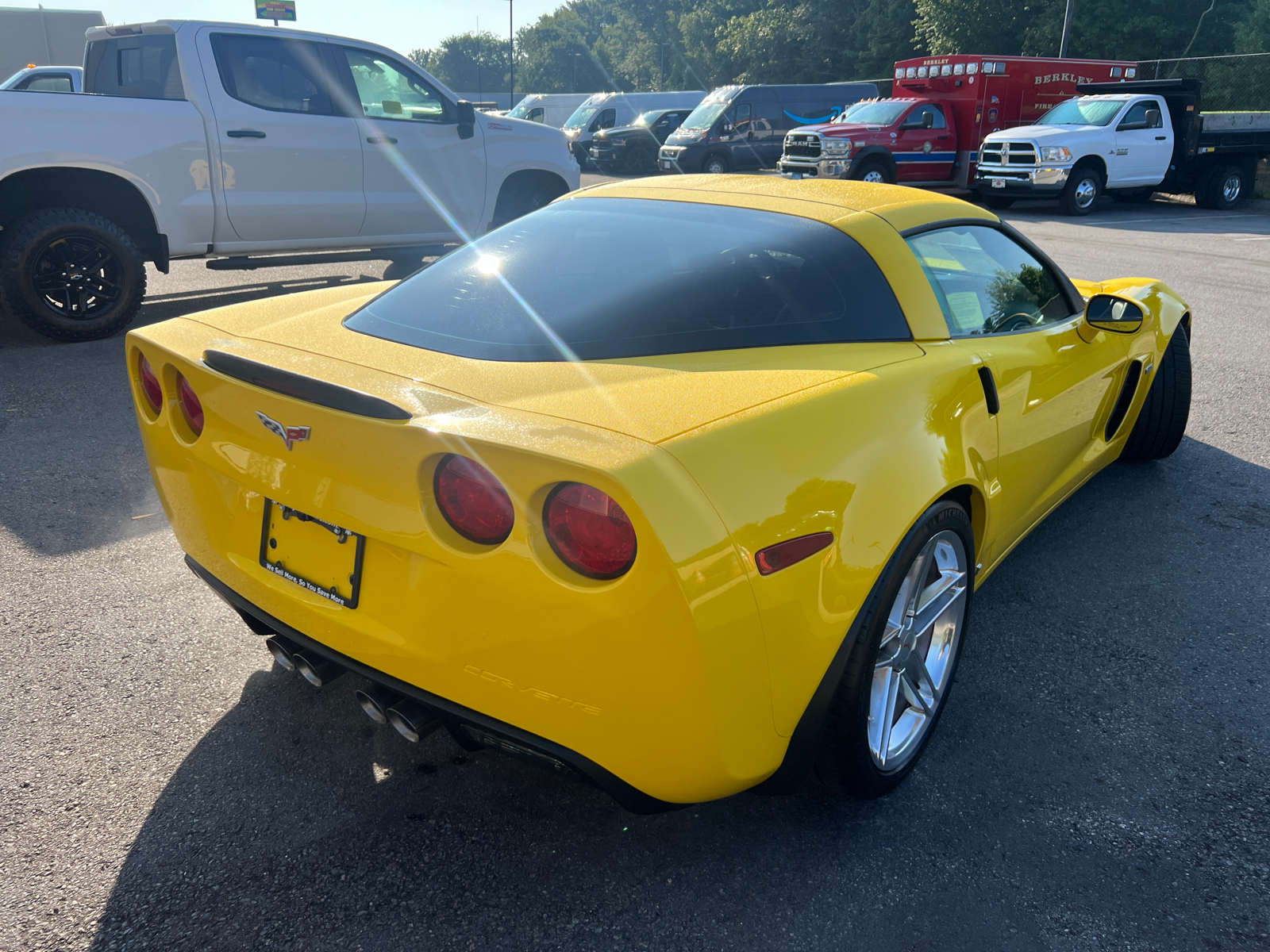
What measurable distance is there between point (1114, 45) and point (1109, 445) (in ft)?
123

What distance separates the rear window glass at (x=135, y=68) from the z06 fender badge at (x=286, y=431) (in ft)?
20.4

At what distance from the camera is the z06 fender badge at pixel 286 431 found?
79.7 inches

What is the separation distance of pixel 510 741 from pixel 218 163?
266 inches

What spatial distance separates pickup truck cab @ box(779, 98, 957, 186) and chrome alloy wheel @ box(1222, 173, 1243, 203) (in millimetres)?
5170

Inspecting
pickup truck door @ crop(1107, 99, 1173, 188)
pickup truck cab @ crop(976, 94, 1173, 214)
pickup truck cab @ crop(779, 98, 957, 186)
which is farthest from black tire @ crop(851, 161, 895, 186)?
pickup truck door @ crop(1107, 99, 1173, 188)

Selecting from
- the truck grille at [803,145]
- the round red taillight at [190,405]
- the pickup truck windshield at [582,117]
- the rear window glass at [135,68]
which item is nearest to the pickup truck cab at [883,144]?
the truck grille at [803,145]

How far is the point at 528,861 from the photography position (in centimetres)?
222

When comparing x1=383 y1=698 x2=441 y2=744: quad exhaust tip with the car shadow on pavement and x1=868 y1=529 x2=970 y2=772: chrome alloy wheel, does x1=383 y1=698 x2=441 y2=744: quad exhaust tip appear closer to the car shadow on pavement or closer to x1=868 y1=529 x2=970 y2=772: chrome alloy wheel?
the car shadow on pavement

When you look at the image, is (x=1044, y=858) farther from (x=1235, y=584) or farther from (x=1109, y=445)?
(x=1109, y=445)

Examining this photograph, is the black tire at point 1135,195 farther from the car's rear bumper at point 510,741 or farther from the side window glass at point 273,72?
the car's rear bumper at point 510,741

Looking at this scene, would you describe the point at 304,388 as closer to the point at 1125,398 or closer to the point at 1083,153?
the point at 1125,398

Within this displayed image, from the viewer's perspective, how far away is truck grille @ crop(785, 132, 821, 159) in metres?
19.1

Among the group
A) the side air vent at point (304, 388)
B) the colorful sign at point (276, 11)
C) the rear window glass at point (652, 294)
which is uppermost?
the colorful sign at point (276, 11)

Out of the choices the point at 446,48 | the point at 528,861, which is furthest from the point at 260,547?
the point at 446,48
